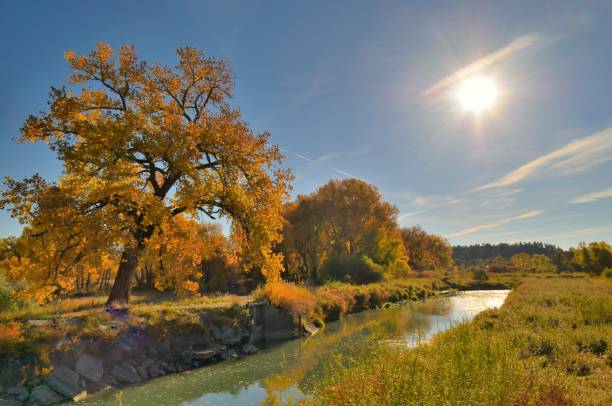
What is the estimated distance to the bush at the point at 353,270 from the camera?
47531 millimetres

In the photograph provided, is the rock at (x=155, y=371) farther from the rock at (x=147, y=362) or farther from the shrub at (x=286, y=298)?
the shrub at (x=286, y=298)

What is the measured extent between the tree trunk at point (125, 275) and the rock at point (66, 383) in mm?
5433

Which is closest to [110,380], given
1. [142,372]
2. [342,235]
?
[142,372]

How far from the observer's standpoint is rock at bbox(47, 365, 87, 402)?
11.2m

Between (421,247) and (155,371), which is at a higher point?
(421,247)

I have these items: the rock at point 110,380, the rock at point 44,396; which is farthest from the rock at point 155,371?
the rock at point 44,396

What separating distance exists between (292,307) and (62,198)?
14.2m

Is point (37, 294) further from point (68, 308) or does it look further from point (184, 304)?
point (184, 304)

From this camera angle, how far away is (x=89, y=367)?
1245cm

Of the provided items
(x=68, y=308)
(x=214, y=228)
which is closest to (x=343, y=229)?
(x=214, y=228)

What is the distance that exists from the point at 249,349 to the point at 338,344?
4.52 m

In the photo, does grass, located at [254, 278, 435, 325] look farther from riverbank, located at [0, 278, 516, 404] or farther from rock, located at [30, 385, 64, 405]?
rock, located at [30, 385, 64, 405]

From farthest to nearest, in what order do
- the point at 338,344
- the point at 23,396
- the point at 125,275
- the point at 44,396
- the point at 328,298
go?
the point at 328,298, the point at 338,344, the point at 125,275, the point at 44,396, the point at 23,396

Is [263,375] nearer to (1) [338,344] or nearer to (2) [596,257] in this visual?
(1) [338,344]
